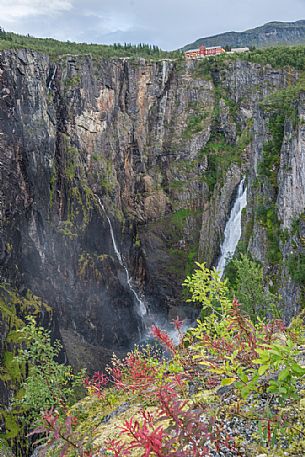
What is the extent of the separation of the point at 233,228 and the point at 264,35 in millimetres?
118789

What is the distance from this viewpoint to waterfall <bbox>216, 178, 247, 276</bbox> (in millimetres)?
28825

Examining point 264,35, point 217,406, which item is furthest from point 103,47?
point 264,35

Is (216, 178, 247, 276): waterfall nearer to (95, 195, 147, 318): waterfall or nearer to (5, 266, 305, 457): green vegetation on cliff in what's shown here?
(95, 195, 147, 318): waterfall

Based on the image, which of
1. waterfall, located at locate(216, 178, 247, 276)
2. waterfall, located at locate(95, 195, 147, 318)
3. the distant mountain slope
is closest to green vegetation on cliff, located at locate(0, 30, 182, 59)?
waterfall, located at locate(95, 195, 147, 318)

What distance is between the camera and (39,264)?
30.6 m

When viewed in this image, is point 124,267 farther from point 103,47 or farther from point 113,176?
point 103,47

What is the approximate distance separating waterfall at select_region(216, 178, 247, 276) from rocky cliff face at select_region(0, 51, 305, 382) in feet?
3.17

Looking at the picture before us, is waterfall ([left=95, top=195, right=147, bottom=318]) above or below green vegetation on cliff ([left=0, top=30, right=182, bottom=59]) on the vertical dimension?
below

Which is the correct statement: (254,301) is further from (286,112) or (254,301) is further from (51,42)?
(51,42)

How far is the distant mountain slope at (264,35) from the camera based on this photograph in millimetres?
123688

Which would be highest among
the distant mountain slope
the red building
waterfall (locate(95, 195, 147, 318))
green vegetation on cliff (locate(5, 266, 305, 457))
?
the distant mountain slope

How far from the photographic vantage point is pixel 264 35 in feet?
422

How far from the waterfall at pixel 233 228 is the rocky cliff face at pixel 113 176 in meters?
0.96

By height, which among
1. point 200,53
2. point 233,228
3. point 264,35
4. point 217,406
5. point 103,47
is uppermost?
point 264,35
